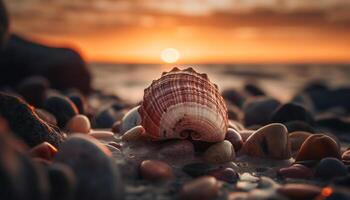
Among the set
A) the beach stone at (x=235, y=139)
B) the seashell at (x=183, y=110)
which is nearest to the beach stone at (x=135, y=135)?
the seashell at (x=183, y=110)

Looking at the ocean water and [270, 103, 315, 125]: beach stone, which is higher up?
[270, 103, 315, 125]: beach stone

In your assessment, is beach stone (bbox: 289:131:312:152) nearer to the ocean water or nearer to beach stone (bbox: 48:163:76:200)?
beach stone (bbox: 48:163:76:200)

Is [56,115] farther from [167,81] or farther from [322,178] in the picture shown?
[322,178]

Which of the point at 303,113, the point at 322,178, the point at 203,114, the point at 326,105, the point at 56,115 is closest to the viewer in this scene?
the point at 322,178

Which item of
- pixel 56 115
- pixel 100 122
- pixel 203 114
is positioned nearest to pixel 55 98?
pixel 56 115

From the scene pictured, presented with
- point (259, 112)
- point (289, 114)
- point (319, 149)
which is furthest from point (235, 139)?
point (259, 112)

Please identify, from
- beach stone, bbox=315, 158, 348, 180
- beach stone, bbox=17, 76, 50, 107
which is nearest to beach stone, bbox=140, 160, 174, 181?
beach stone, bbox=315, 158, 348, 180

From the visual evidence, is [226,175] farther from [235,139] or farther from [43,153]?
[43,153]
